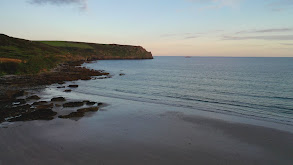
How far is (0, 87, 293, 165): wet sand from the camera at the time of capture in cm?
1100

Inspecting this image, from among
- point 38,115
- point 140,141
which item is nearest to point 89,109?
point 38,115

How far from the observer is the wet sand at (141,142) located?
1100 cm

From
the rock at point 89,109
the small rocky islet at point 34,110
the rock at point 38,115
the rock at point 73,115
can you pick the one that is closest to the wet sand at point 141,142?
the rock at point 73,115

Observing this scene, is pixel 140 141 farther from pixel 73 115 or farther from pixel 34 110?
pixel 34 110

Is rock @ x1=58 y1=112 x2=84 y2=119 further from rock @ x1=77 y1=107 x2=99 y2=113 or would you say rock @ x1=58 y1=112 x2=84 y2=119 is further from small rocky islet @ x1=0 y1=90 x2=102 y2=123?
rock @ x1=77 y1=107 x2=99 y2=113

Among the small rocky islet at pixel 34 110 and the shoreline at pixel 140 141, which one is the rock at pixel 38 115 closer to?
the small rocky islet at pixel 34 110

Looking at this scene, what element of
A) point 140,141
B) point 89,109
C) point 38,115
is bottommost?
point 140,141

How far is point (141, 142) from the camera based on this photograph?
531 inches

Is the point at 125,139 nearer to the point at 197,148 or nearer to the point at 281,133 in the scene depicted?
the point at 197,148

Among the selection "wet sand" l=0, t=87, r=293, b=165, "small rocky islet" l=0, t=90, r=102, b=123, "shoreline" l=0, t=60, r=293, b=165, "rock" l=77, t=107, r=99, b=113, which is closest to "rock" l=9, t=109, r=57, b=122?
"small rocky islet" l=0, t=90, r=102, b=123

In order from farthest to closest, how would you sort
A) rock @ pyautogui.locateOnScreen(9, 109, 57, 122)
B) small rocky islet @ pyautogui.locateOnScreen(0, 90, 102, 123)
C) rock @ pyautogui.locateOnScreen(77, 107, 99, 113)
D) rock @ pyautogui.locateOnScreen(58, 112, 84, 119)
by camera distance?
rock @ pyautogui.locateOnScreen(77, 107, 99, 113), rock @ pyautogui.locateOnScreen(58, 112, 84, 119), small rocky islet @ pyautogui.locateOnScreen(0, 90, 102, 123), rock @ pyautogui.locateOnScreen(9, 109, 57, 122)

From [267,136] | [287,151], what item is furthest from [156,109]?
[287,151]

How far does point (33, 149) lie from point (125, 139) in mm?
5931

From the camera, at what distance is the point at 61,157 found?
10.8 meters
